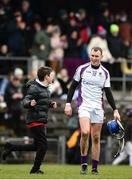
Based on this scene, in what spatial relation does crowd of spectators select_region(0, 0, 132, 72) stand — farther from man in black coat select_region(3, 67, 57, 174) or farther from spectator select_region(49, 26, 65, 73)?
man in black coat select_region(3, 67, 57, 174)

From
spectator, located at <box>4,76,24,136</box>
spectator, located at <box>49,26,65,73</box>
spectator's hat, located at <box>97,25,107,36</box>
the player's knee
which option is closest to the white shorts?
the player's knee

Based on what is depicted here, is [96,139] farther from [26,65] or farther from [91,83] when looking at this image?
[26,65]

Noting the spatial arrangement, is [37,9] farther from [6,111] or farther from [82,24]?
[6,111]

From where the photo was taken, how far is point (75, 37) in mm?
26422

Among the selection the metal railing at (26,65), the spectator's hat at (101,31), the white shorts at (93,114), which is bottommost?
the white shorts at (93,114)

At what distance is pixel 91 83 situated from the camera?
1594 cm

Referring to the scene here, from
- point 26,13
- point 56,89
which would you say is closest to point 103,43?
point 56,89

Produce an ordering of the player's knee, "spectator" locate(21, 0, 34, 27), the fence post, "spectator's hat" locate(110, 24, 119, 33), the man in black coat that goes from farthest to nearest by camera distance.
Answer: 1. "spectator" locate(21, 0, 34, 27)
2. "spectator's hat" locate(110, 24, 119, 33)
3. the fence post
4. the player's knee
5. the man in black coat

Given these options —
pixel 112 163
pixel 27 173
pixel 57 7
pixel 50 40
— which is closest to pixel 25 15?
pixel 50 40

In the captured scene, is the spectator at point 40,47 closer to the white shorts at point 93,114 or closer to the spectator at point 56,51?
the spectator at point 56,51

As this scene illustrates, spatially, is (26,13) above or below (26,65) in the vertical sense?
above

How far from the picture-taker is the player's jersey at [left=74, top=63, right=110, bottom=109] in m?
15.9

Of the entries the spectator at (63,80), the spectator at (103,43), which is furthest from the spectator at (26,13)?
the spectator at (63,80)

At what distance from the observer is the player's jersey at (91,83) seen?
627 inches
